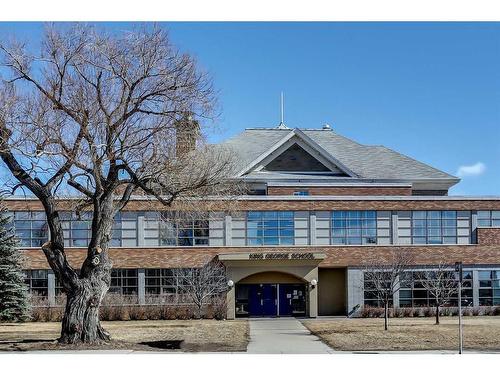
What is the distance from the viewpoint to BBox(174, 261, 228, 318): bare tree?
34.5 metres

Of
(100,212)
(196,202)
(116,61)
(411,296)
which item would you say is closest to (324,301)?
(411,296)

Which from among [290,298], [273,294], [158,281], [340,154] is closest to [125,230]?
[158,281]

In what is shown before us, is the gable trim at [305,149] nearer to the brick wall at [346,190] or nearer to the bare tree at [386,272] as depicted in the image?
the brick wall at [346,190]

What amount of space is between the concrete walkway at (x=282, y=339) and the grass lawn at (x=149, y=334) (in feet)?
1.43

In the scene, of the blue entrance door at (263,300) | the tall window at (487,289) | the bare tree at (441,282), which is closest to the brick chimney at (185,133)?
the bare tree at (441,282)

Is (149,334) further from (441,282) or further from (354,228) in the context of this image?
(441,282)

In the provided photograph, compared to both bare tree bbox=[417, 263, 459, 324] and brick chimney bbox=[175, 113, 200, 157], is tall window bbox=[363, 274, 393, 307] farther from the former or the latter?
brick chimney bbox=[175, 113, 200, 157]

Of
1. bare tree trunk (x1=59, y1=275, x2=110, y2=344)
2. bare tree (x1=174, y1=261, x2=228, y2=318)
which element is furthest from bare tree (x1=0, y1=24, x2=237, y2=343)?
bare tree (x1=174, y1=261, x2=228, y2=318)

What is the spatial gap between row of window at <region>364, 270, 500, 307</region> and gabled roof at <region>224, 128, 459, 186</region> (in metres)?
5.78

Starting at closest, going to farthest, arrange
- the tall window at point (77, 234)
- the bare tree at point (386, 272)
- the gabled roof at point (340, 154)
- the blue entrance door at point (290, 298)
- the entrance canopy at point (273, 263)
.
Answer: the bare tree at point (386, 272) < the entrance canopy at point (273, 263) < the tall window at point (77, 234) < the blue entrance door at point (290, 298) < the gabled roof at point (340, 154)

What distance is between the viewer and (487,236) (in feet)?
120

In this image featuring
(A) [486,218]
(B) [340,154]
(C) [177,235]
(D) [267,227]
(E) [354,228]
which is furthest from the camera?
(B) [340,154]

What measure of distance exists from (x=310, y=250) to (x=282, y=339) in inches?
474

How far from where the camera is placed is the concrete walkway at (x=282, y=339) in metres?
20.7
